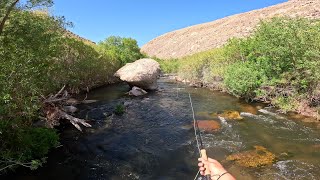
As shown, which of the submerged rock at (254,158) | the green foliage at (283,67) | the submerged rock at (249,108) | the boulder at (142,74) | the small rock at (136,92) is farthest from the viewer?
the boulder at (142,74)

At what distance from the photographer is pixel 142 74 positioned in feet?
104

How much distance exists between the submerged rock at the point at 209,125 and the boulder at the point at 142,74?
14.2 meters

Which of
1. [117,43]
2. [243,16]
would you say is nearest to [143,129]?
[117,43]

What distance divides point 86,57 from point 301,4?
196ft

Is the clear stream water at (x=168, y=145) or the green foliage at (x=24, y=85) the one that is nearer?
the green foliage at (x=24, y=85)

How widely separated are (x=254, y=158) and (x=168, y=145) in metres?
3.90

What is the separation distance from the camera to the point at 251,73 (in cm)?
2361

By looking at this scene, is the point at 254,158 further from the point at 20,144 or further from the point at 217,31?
the point at 217,31

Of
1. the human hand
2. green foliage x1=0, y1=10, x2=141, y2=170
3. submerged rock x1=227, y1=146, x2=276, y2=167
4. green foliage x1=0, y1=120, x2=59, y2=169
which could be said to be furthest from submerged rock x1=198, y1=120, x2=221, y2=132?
the human hand

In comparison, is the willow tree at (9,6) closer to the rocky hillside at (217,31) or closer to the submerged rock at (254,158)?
the submerged rock at (254,158)

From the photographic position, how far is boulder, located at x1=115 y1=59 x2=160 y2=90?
104ft

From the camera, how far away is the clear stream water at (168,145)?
11117 millimetres

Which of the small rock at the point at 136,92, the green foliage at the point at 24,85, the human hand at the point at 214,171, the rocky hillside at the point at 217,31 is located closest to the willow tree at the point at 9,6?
the green foliage at the point at 24,85

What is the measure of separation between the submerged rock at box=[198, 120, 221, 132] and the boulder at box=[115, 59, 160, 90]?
14.2 meters
